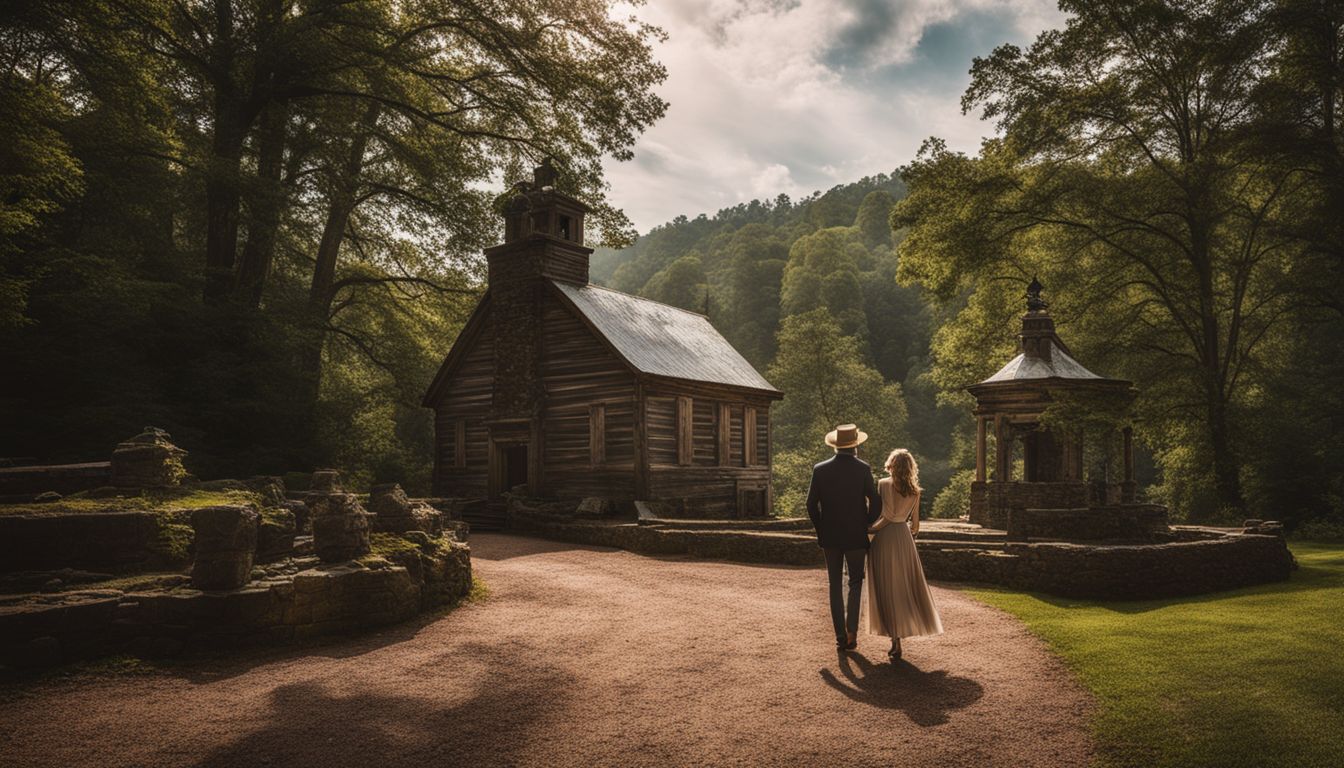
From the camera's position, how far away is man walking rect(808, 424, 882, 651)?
7.63 m

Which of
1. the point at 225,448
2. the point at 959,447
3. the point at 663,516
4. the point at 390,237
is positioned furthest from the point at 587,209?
the point at 959,447

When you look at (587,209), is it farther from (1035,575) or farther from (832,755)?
(832,755)

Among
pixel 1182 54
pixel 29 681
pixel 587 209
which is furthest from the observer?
pixel 587 209

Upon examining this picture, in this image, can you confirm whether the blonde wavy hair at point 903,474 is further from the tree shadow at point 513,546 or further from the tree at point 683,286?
the tree at point 683,286

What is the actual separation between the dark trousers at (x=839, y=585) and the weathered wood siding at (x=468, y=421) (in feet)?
61.2

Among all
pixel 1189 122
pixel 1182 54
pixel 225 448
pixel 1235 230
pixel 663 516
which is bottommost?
pixel 663 516

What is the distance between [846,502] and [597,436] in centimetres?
1524

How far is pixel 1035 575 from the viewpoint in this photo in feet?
38.5

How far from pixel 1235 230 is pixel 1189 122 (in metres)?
4.38

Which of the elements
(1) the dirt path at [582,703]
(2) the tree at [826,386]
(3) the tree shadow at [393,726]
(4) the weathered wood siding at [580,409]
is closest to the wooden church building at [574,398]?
(4) the weathered wood siding at [580,409]

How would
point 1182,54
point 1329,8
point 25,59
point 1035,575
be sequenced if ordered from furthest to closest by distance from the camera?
point 1182,54 < point 1329,8 < point 25,59 < point 1035,575

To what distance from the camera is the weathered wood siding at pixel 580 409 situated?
22031mm

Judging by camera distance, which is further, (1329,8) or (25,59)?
(1329,8)

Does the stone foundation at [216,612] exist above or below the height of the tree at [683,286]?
below
